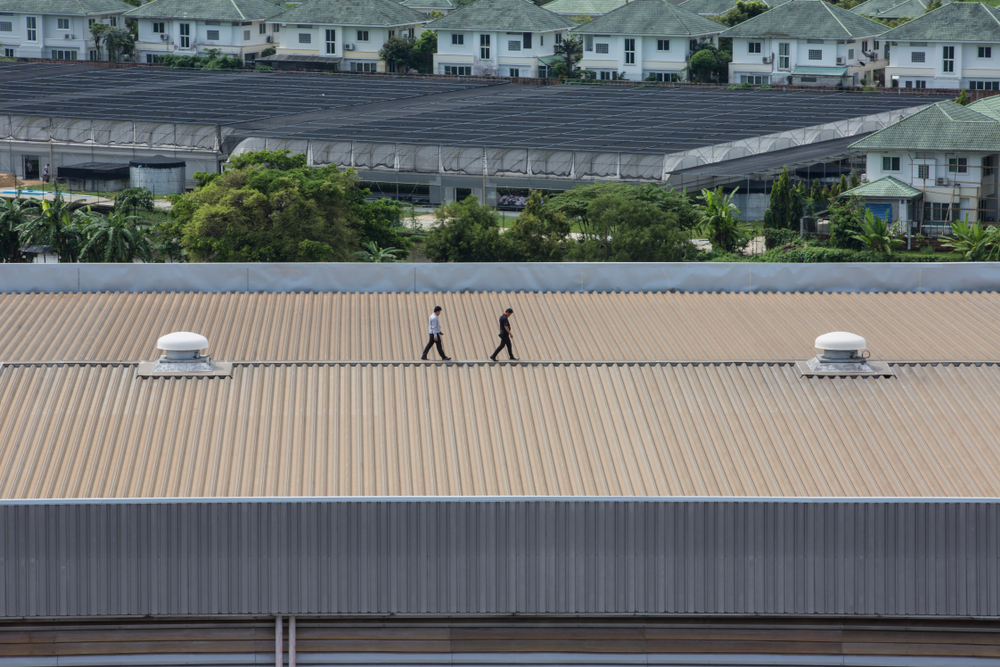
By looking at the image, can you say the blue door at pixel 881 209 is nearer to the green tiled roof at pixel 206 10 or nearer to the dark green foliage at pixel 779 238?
the dark green foliage at pixel 779 238

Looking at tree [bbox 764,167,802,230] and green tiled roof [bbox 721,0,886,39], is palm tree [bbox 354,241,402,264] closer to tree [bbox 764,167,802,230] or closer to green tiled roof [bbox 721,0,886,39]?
tree [bbox 764,167,802,230]

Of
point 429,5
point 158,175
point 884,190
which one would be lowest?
point 884,190

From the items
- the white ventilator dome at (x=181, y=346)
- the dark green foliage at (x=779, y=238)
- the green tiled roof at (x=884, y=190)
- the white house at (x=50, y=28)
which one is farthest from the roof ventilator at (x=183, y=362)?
the white house at (x=50, y=28)

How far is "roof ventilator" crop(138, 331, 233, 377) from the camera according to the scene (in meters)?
24.1

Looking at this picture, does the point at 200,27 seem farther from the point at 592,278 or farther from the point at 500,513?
the point at 500,513

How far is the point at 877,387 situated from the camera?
23.9 meters

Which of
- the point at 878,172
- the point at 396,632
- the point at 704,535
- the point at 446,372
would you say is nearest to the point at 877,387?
the point at 704,535

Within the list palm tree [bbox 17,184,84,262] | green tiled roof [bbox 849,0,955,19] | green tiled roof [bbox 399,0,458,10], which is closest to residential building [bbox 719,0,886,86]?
green tiled roof [bbox 849,0,955,19]

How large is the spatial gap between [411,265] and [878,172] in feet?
138

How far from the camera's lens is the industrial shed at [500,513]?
19.7m

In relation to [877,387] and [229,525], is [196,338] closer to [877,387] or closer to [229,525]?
[229,525]

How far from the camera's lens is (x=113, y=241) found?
50.0m

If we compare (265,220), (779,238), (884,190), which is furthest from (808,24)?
(265,220)

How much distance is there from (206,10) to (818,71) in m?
59.6
